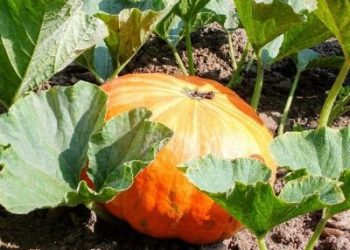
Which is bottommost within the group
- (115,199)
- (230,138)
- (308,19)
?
(115,199)

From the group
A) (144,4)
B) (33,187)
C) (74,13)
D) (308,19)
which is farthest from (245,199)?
(144,4)

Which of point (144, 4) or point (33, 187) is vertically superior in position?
point (144, 4)

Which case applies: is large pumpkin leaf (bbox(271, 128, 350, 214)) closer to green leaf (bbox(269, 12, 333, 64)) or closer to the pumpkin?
the pumpkin

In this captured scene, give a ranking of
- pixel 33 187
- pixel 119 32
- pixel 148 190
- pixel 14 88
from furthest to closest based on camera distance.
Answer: pixel 119 32, pixel 14 88, pixel 148 190, pixel 33 187

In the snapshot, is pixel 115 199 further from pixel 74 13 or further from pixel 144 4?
pixel 144 4

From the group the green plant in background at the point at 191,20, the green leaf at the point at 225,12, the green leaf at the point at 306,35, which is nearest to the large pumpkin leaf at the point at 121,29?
the green plant in background at the point at 191,20

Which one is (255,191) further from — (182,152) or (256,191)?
(182,152)

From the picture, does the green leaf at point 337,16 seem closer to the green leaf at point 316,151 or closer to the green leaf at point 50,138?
the green leaf at point 316,151
